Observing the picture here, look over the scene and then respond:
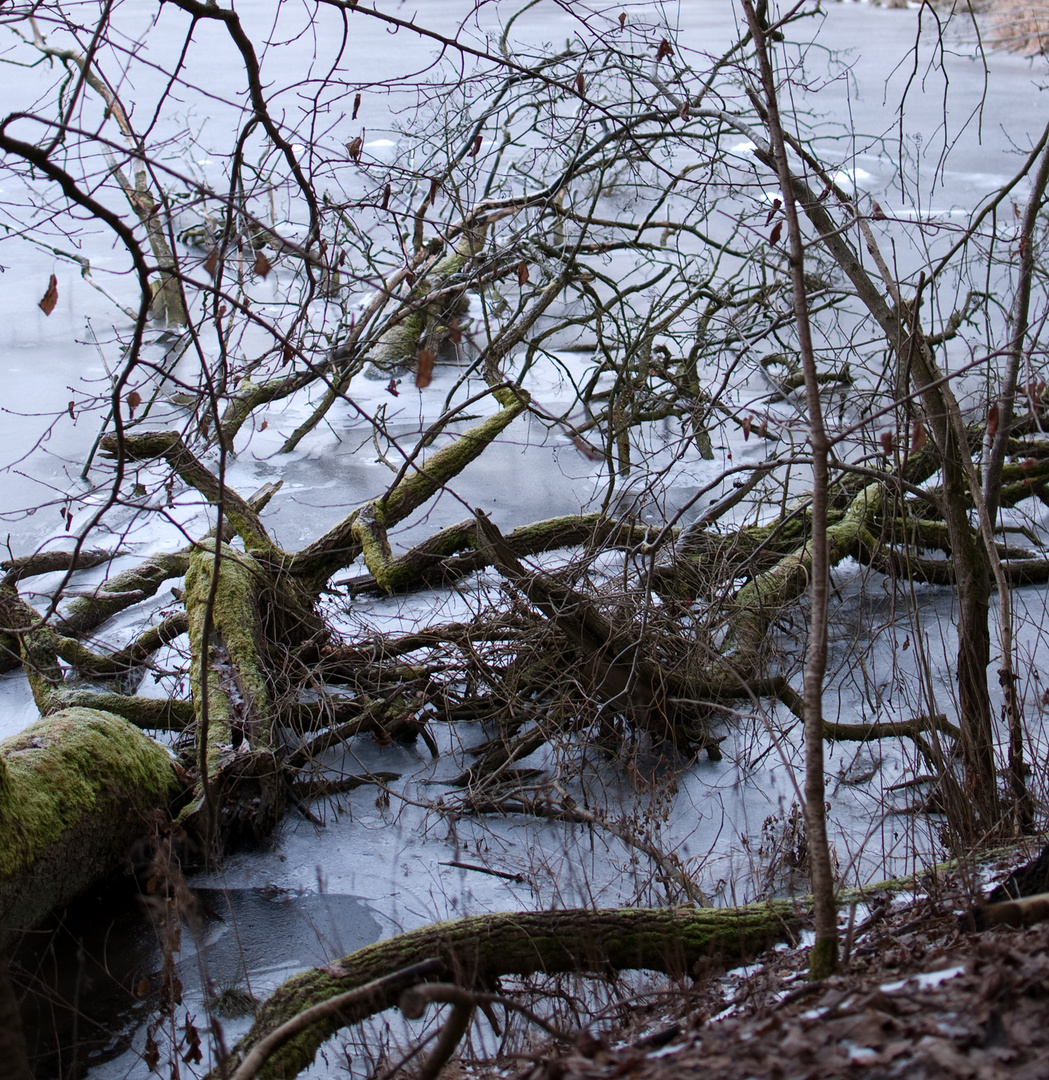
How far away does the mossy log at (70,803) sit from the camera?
3.64 meters

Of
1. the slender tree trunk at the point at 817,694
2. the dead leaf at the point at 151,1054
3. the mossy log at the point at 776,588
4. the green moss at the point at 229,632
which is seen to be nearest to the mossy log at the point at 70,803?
the green moss at the point at 229,632

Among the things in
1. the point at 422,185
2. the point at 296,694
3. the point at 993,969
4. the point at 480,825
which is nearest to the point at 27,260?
the point at 422,185

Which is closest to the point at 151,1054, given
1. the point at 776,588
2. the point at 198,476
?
the point at 198,476

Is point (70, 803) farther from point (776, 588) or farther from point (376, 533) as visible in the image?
point (776, 588)

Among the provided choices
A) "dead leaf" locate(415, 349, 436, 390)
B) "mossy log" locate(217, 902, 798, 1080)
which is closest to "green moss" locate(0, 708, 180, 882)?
"mossy log" locate(217, 902, 798, 1080)

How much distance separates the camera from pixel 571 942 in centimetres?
286

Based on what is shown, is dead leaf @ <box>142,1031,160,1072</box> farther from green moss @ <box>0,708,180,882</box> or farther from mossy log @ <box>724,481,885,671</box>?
mossy log @ <box>724,481,885,671</box>

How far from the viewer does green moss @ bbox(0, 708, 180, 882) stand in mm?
3650

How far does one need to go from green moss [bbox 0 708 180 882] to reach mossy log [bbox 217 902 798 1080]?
1369 millimetres

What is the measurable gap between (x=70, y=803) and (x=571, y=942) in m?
2.14

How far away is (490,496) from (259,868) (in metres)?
4.21

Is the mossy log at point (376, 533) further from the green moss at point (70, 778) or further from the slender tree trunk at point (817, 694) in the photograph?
the slender tree trunk at point (817, 694)

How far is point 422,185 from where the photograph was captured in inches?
476

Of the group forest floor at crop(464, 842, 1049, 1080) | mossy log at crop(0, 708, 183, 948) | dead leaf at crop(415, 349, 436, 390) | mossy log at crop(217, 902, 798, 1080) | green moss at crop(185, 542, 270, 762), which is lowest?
mossy log at crop(217, 902, 798, 1080)
